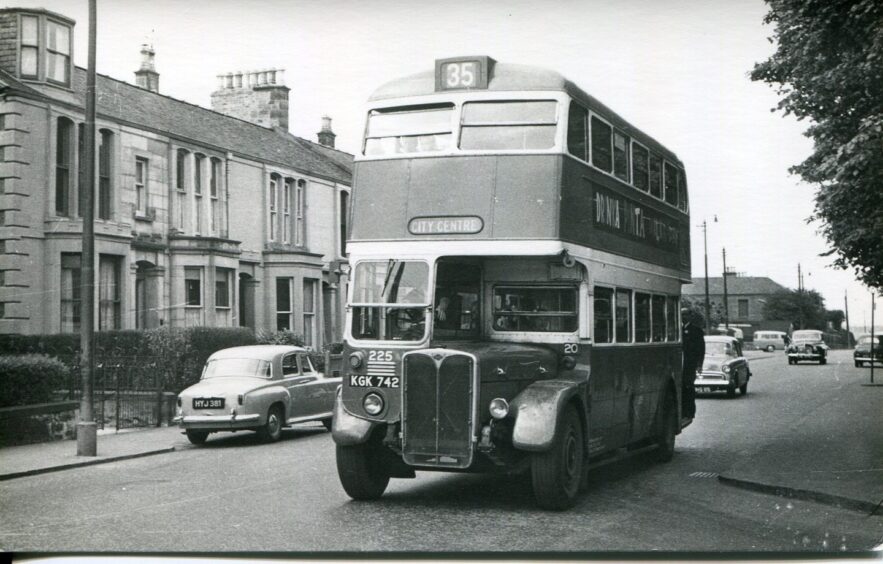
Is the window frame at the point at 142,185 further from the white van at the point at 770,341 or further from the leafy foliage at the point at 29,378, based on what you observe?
the white van at the point at 770,341

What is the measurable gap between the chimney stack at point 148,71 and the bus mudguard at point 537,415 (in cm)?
496

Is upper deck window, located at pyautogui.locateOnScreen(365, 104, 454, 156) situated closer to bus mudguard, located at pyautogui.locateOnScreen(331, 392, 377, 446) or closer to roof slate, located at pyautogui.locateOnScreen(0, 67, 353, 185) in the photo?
bus mudguard, located at pyautogui.locateOnScreen(331, 392, 377, 446)

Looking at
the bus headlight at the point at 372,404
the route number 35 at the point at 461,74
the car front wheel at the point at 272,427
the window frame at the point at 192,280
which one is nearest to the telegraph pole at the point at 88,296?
the car front wheel at the point at 272,427

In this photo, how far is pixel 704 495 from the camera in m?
9.34

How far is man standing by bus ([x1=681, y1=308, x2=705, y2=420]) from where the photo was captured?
45.3 feet

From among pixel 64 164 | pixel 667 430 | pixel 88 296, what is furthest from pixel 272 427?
pixel 667 430

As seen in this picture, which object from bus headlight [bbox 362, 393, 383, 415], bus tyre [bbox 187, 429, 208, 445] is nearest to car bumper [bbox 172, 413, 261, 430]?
bus tyre [bbox 187, 429, 208, 445]

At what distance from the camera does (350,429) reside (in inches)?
Answer: 330

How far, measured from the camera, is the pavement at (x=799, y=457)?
903cm

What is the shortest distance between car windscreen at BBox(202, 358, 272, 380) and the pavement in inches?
47.4

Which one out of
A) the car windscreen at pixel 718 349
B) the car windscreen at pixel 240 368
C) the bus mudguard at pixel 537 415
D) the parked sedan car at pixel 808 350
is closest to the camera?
the bus mudguard at pixel 537 415

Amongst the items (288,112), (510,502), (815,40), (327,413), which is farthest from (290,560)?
(327,413)

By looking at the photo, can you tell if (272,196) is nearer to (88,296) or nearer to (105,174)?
(105,174)

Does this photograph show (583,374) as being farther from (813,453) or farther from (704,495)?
(813,453)
